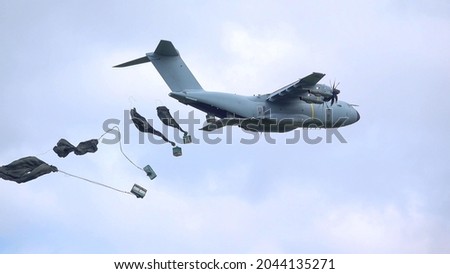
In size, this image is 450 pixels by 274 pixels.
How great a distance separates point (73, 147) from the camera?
4103cm

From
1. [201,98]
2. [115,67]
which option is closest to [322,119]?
[201,98]

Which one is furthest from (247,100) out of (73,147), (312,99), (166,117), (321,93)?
(73,147)

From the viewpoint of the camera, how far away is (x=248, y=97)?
4709 cm

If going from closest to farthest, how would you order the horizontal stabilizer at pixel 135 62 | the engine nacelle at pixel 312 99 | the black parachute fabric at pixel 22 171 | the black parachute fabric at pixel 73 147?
the black parachute fabric at pixel 22 171
the black parachute fabric at pixel 73 147
the horizontal stabilizer at pixel 135 62
the engine nacelle at pixel 312 99

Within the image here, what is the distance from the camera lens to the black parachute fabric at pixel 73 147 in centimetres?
4062

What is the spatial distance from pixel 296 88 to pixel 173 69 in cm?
575

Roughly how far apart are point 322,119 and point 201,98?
729 centimetres

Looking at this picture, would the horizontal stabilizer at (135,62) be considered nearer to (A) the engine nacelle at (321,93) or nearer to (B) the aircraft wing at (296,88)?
(B) the aircraft wing at (296,88)

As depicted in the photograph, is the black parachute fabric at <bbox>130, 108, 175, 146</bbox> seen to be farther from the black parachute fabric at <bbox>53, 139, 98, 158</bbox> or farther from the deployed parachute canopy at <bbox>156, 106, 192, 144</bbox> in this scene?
the black parachute fabric at <bbox>53, 139, 98, 158</bbox>

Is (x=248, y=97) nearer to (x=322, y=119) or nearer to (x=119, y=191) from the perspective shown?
(x=322, y=119)

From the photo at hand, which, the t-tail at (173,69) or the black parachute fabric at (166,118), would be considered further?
the t-tail at (173,69)

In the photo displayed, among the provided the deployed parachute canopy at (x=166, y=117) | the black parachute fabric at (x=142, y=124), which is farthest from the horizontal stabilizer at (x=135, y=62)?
the black parachute fabric at (x=142, y=124)

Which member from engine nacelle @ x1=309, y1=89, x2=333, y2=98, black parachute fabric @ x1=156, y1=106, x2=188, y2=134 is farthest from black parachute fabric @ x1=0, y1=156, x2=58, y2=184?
engine nacelle @ x1=309, y1=89, x2=333, y2=98

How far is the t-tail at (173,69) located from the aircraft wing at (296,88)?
11.9 feet
